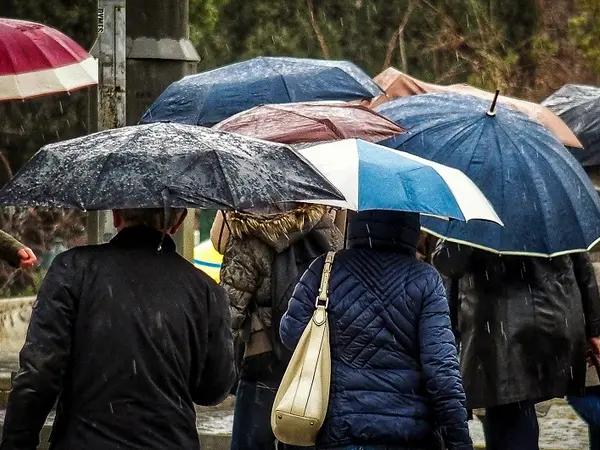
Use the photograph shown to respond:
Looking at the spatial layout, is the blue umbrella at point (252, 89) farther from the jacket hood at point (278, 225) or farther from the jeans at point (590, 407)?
the jeans at point (590, 407)

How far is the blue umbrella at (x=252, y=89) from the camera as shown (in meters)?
7.94

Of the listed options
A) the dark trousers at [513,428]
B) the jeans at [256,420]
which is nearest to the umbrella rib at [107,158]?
the jeans at [256,420]

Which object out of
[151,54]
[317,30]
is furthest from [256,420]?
[317,30]

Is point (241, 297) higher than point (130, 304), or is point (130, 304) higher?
point (130, 304)

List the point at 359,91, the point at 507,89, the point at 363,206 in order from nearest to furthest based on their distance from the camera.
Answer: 1. the point at 363,206
2. the point at 359,91
3. the point at 507,89

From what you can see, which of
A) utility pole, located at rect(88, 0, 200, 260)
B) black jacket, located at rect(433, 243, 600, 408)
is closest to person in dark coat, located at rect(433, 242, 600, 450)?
black jacket, located at rect(433, 243, 600, 408)

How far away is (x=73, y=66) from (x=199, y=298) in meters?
3.07

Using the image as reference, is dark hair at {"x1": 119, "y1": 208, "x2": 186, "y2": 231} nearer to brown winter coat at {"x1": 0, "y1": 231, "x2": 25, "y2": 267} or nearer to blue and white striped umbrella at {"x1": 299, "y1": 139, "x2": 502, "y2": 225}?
blue and white striped umbrella at {"x1": 299, "y1": 139, "x2": 502, "y2": 225}

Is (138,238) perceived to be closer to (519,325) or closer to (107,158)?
(107,158)

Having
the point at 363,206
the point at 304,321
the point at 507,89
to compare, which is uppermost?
the point at 363,206

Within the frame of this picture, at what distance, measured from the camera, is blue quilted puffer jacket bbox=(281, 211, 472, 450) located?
5168 mm

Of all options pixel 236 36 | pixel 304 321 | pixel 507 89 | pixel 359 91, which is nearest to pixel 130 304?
pixel 304 321

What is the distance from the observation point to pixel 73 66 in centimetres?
759

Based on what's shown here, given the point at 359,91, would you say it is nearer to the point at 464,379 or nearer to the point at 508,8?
the point at 464,379
